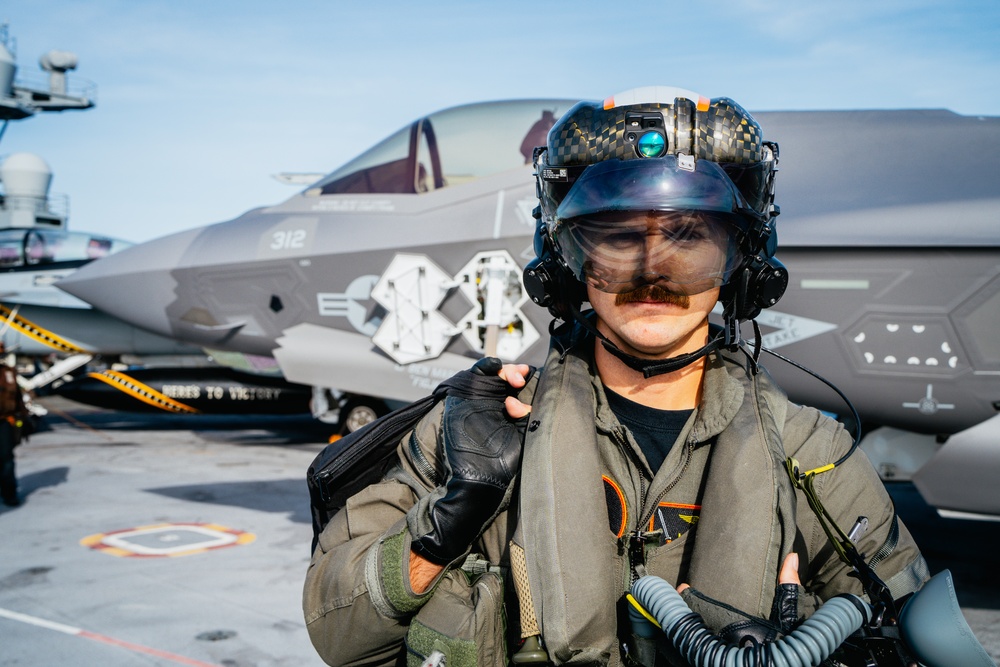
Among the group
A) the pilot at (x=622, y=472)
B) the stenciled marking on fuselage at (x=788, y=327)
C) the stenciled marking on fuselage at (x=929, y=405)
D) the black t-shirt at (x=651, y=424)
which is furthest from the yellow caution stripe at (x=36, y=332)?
the black t-shirt at (x=651, y=424)

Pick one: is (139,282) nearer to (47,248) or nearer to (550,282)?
(47,248)

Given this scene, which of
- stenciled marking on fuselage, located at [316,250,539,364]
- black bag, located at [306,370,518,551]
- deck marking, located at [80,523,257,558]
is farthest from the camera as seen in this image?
stenciled marking on fuselage, located at [316,250,539,364]

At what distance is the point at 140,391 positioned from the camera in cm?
1195

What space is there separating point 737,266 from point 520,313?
5.07 m

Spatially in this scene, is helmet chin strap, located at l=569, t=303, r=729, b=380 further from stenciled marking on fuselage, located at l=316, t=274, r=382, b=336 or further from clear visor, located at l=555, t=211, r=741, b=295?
stenciled marking on fuselage, located at l=316, t=274, r=382, b=336

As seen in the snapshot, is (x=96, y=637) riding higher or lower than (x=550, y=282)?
lower

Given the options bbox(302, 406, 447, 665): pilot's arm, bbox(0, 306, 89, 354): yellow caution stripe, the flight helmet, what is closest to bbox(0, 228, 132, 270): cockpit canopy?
bbox(0, 306, 89, 354): yellow caution stripe

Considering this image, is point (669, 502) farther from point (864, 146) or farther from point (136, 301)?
point (136, 301)

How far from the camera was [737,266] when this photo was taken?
175 cm

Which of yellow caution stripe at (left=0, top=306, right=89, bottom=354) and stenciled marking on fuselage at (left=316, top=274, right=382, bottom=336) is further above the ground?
stenciled marking on fuselage at (left=316, top=274, right=382, bottom=336)

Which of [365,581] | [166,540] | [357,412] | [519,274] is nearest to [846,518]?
[365,581]

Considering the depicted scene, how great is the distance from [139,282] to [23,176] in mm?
17061

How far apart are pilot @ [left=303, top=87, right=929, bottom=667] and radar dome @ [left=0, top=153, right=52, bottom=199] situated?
25.4 meters

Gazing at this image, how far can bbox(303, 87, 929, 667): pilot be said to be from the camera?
149 centimetres
